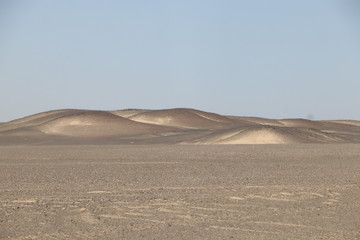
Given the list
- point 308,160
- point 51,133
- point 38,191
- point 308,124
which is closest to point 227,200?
point 38,191

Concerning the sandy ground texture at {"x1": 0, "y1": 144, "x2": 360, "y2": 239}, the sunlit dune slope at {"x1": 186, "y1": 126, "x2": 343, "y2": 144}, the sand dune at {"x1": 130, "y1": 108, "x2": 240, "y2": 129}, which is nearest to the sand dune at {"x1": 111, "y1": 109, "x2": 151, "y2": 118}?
the sand dune at {"x1": 130, "y1": 108, "x2": 240, "y2": 129}

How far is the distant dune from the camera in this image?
42.7 metres

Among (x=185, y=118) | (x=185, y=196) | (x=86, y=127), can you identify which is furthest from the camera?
(x=185, y=118)

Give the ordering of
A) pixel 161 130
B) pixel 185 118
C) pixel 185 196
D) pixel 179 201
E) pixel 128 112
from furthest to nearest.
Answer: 1. pixel 128 112
2. pixel 185 118
3. pixel 161 130
4. pixel 185 196
5. pixel 179 201

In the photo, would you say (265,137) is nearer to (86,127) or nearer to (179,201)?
(86,127)

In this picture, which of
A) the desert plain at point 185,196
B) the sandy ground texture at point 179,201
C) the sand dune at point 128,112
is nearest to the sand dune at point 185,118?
the sand dune at point 128,112

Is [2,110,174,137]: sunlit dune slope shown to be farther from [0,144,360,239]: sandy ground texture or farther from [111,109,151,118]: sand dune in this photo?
[0,144,360,239]: sandy ground texture

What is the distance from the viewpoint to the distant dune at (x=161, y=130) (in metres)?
42.7

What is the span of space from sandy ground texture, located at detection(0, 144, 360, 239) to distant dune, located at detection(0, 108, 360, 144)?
19.7m

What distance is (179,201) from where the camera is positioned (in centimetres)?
1259

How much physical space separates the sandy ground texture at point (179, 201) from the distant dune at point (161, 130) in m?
19.7

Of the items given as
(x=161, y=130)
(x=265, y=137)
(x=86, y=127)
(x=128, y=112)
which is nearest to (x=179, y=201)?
(x=265, y=137)

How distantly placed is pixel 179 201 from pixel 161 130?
4901 cm

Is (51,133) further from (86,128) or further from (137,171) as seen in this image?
(137,171)
